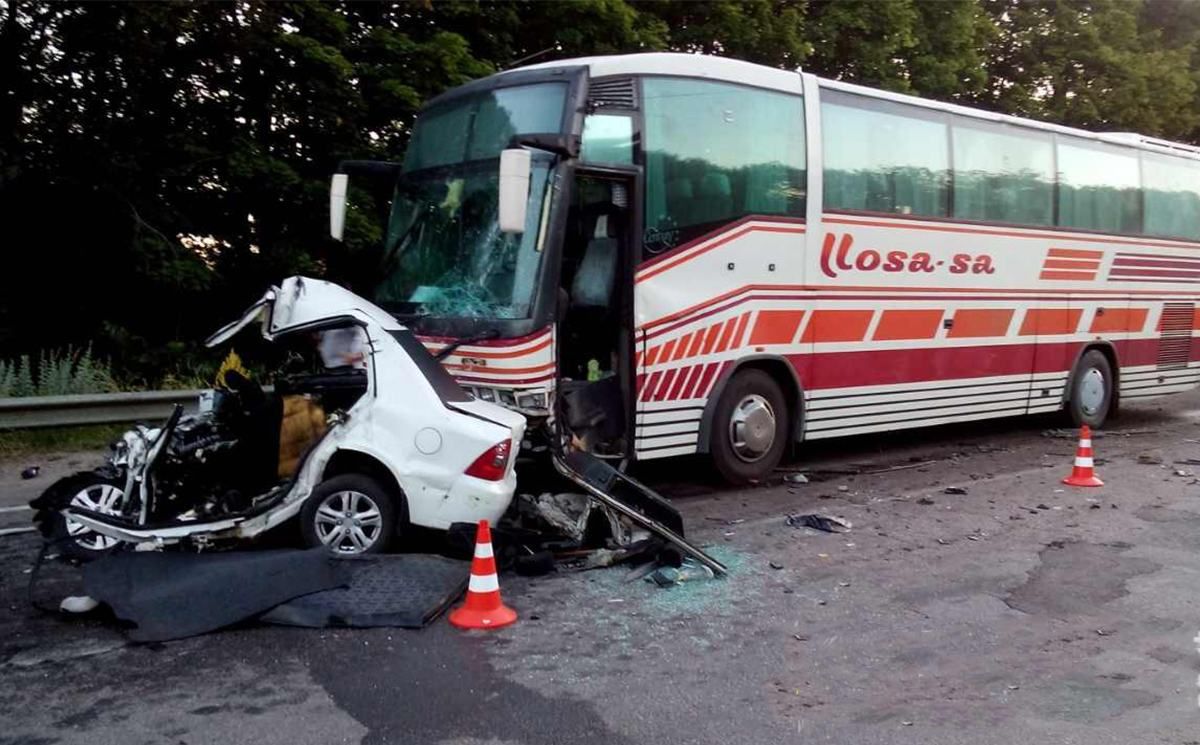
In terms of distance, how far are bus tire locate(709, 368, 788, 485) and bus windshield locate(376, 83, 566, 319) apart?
2358 millimetres

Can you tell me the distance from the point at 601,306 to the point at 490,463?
8.19 feet

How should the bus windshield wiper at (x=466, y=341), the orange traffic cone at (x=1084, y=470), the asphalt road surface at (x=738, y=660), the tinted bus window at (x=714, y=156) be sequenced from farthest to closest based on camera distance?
the orange traffic cone at (x=1084, y=470), the tinted bus window at (x=714, y=156), the bus windshield wiper at (x=466, y=341), the asphalt road surface at (x=738, y=660)

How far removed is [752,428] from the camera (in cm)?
907

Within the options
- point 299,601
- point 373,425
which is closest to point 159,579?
point 299,601

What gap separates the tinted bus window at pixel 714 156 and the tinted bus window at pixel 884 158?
0.46m

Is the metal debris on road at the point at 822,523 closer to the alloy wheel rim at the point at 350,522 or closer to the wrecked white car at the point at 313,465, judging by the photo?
the wrecked white car at the point at 313,465

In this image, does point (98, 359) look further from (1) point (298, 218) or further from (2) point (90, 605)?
(2) point (90, 605)

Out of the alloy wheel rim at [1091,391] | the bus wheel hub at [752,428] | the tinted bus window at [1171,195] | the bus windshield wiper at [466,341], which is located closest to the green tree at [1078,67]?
the tinted bus window at [1171,195]

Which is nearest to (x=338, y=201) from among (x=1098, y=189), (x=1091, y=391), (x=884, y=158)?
(x=884, y=158)

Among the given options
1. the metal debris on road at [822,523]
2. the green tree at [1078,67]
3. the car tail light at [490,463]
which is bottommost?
the metal debris on road at [822,523]

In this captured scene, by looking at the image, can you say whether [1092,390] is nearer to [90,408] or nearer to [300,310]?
[300,310]

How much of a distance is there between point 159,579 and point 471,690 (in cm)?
204

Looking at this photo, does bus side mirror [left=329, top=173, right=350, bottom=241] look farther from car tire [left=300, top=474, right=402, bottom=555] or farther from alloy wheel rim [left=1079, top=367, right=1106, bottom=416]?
alloy wheel rim [left=1079, top=367, right=1106, bottom=416]

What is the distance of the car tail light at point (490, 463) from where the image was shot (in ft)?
19.9
